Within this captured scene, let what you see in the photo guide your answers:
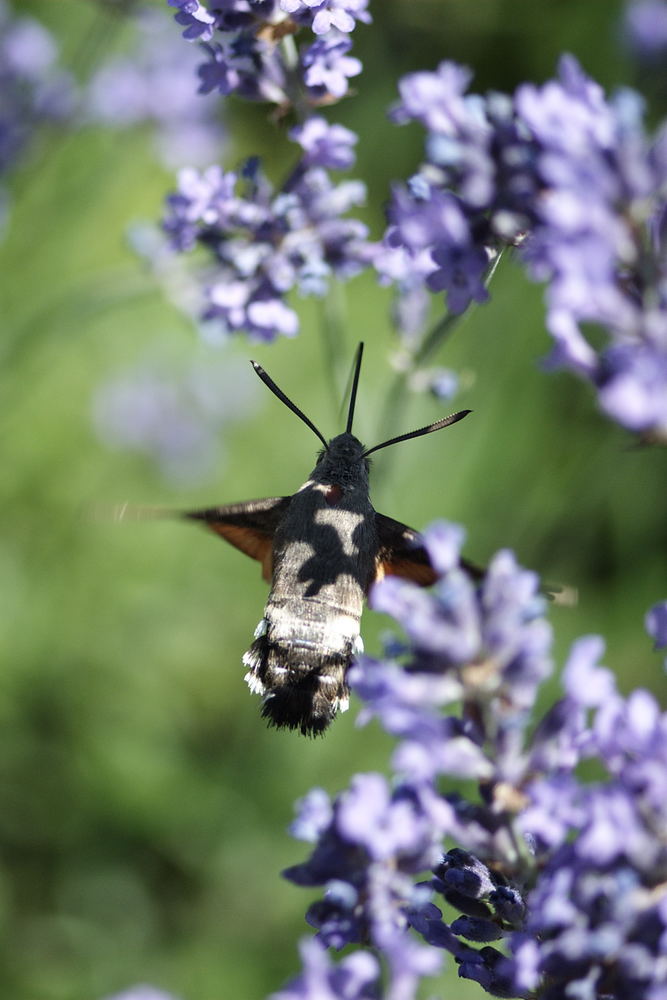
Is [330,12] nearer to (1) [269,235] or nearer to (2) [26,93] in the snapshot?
(1) [269,235]

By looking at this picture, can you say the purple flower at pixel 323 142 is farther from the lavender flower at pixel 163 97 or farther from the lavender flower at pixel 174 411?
the lavender flower at pixel 174 411

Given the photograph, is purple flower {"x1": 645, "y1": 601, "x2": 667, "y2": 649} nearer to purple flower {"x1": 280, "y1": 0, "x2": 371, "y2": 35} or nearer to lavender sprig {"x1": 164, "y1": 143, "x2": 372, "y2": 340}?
lavender sprig {"x1": 164, "y1": 143, "x2": 372, "y2": 340}

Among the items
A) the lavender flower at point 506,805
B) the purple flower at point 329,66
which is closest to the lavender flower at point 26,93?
the purple flower at point 329,66

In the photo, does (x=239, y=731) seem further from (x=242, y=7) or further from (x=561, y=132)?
(x=561, y=132)

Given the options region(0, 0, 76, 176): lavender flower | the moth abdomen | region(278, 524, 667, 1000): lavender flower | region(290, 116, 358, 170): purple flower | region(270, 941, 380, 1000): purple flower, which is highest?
region(0, 0, 76, 176): lavender flower

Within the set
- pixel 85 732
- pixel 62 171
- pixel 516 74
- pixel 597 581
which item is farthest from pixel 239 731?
pixel 516 74

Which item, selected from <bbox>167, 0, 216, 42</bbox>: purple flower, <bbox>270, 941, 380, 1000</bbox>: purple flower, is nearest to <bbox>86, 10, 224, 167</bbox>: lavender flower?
<bbox>167, 0, 216, 42</bbox>: purple flower
